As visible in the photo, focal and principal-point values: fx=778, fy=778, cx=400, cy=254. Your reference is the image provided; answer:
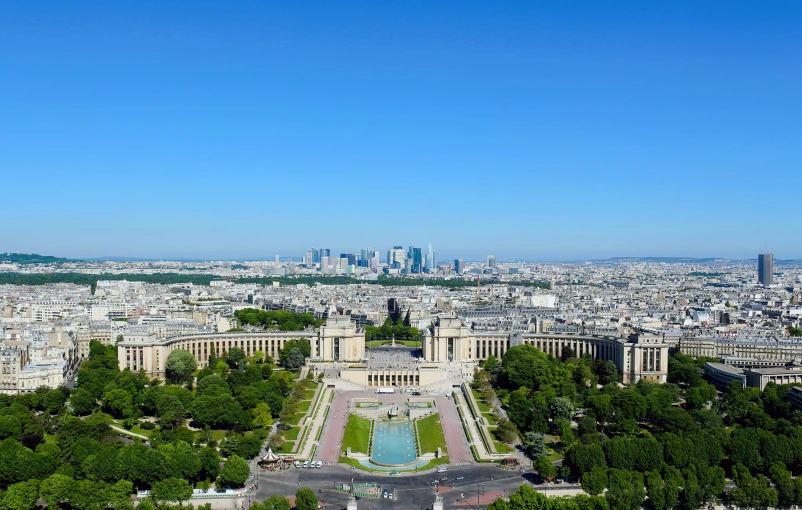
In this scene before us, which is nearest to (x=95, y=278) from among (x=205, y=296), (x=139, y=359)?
(x=205, y=296)

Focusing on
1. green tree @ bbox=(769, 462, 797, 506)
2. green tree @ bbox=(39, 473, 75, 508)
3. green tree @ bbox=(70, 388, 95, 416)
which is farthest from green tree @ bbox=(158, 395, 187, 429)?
green tree @ bbox=(769, 462, 797, 506)

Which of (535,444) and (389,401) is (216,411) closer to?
(389,401)

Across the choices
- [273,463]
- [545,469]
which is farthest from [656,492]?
[273,463]

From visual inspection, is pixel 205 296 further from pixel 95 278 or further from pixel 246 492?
pixel 246 492

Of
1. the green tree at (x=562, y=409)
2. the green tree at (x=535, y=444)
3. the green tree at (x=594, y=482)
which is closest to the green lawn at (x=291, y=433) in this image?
the green tree at (x=535, y=444)

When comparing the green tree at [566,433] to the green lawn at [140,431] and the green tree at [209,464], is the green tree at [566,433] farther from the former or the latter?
the green lawn at [140,431]

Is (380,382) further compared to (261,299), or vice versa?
(261,299)
